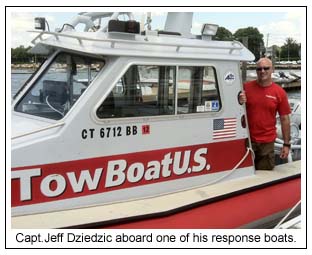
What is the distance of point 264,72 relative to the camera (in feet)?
15.2

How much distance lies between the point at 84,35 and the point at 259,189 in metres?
2.41

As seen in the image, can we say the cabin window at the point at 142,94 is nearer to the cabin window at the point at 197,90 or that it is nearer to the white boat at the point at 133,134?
the white boat at the point at 133,134

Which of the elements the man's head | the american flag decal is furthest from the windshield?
the man's head

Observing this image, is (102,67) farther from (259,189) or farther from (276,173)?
(276,173)

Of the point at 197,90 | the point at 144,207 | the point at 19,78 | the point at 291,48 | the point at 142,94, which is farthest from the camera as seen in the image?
the point at 291,48

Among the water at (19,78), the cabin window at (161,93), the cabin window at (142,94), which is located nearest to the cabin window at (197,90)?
the cabin window at (161,93)

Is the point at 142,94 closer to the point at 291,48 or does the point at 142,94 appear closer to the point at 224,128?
the point at 224,128

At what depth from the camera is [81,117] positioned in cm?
344

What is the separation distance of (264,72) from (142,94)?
1.58m

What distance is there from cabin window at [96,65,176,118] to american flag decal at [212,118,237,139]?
57 cm

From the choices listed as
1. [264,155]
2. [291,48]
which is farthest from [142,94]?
[291,48]

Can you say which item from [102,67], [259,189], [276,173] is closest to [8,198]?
[102,67]

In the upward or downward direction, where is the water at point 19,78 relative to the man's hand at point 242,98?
upward

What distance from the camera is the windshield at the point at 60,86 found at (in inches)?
146
